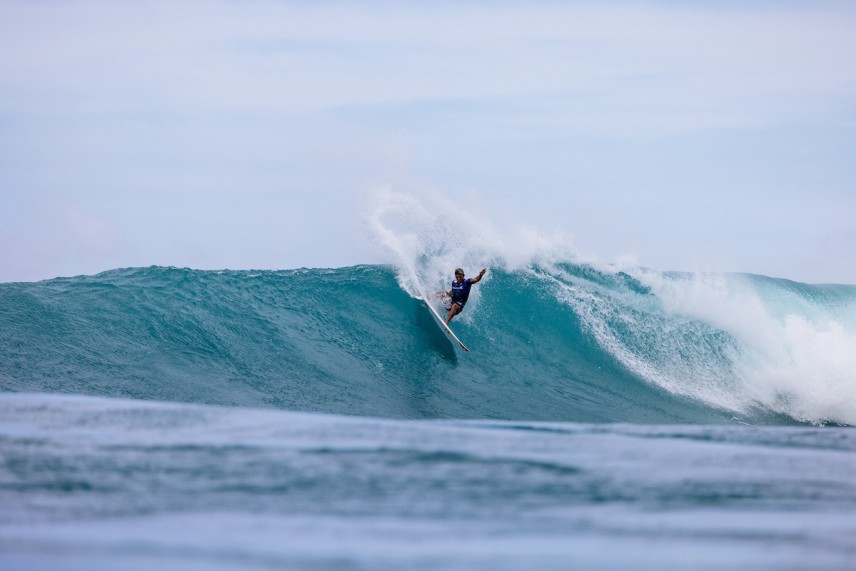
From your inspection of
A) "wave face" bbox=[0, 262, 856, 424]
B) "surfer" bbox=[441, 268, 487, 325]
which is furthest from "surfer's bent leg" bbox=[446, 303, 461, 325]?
"wave face" bbox=[0, 262, 856, 424]

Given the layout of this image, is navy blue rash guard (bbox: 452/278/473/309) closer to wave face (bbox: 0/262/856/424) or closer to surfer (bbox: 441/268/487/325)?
surfer (bbox: 441/268/487/325)

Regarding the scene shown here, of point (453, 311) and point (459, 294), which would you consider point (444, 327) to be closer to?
point (453, 311)

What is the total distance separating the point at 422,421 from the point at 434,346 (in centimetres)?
399

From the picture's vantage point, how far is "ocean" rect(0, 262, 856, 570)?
5332mm

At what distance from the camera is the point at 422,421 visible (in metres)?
9.66

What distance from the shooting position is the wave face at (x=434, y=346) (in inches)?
465

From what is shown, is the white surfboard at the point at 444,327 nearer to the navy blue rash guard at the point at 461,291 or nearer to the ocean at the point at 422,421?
the ocean at the point at 422,421

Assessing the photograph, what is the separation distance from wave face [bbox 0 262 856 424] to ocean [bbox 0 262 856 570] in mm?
48

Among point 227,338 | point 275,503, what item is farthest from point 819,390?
point 275,503

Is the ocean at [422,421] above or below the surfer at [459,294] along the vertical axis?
below

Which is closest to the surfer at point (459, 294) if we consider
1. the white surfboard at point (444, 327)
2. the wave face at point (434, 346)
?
the white surfboard at point (444, 327)

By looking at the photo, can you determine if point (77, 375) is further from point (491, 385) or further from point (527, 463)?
point (527, 463)

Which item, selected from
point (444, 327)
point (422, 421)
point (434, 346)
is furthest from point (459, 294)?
point (422, 421)

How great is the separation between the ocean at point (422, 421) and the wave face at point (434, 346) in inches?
1.9
